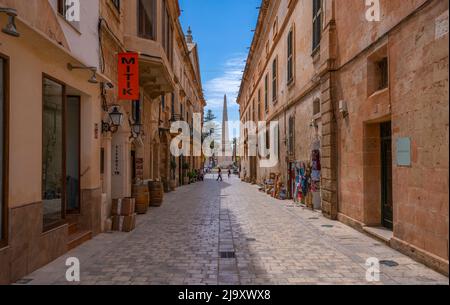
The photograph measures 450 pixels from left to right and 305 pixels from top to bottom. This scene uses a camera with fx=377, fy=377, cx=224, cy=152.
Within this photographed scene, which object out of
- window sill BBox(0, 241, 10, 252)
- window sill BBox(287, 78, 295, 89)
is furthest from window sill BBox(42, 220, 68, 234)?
window sill BBox(287, 78, 295, 89)

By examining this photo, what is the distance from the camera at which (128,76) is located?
33.0ft

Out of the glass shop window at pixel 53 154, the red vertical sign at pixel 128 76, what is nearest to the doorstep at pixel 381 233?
the glass shop window at pixel 53 154

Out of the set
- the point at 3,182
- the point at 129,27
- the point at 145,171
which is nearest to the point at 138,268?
the point at 3,182

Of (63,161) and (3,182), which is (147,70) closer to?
(63,161)

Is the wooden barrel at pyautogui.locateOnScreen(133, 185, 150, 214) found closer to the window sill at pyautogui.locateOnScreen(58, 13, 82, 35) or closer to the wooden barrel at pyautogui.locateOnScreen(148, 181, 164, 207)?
the wooden barrel at pyautogui.locateOnScreen(148, 181, 164, 207)

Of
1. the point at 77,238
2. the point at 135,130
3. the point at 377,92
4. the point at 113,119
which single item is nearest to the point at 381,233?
the point at 377,92

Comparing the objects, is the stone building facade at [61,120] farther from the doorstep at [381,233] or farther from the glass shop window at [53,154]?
the doorstep at [381,233]

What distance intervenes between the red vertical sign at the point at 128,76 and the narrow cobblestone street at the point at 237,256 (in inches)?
139

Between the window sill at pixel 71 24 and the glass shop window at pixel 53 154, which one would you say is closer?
the glass shop window at pixel 53 154

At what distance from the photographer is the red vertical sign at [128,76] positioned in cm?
1002

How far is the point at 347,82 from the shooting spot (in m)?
9.80

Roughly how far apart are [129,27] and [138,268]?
7956mm

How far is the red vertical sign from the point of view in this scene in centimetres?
1002

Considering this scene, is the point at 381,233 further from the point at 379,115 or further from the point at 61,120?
the point at 61,120
